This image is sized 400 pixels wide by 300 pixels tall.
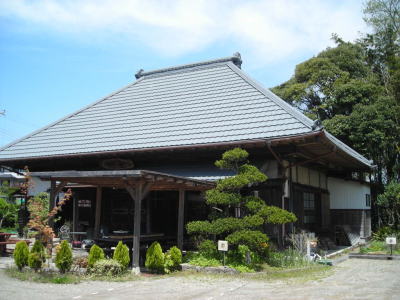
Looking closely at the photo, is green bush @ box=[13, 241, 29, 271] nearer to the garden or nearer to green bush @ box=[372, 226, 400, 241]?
the garden

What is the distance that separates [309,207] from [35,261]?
8996 millimetres

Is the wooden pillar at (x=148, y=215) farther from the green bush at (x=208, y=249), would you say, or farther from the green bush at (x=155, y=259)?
the green bush at (x=155, y=259)

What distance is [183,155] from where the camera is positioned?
12.8 m

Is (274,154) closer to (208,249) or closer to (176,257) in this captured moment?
(208,249)

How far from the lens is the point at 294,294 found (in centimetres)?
675

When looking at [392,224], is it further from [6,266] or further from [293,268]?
[6,266]

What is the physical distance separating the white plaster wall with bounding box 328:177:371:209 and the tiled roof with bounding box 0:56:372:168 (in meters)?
5.81

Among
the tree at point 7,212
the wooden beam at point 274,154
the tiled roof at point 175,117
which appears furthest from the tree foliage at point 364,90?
the tree at point 7,212

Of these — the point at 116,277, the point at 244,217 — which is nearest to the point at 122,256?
the point at 116,277

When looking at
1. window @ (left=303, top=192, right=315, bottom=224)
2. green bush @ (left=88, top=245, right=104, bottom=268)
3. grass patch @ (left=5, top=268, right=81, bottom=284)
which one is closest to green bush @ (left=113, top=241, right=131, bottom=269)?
green bush @ (left=88, top=245, right=104, bottom=268)

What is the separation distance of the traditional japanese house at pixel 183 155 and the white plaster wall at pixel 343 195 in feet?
0.13

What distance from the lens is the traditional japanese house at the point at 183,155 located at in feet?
35.4

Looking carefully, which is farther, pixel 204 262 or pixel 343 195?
pixel 343 195

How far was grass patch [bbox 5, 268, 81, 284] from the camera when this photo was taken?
7.85 metres
